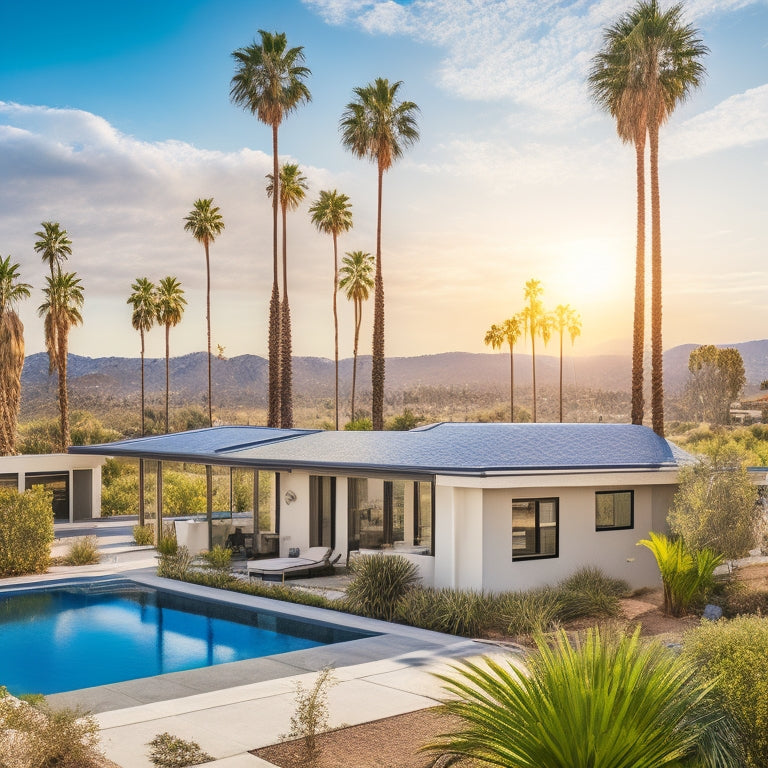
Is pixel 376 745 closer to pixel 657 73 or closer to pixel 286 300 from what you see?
pixel 657 73

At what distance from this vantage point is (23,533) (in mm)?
21156

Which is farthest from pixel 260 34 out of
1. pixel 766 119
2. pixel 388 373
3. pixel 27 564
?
pixel 388 373

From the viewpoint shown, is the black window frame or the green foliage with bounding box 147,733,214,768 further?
the black window frame

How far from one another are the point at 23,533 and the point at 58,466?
37.0 ft

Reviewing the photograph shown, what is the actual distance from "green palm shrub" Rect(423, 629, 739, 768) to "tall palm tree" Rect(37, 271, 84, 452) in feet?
123

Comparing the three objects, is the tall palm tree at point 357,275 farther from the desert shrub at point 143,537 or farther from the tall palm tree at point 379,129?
the desert shrub at point 143,537

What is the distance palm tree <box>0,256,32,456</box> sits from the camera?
126 ft

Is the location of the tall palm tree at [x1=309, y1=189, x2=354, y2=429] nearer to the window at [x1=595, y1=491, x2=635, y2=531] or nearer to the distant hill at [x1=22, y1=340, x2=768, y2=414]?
the window at [x1=595, y1=491, x2=635, y2=531]

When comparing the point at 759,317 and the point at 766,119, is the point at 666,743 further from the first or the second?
the point at 759,317

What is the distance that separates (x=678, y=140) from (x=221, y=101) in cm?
1994

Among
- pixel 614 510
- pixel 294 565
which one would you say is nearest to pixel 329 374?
pixel 294 565

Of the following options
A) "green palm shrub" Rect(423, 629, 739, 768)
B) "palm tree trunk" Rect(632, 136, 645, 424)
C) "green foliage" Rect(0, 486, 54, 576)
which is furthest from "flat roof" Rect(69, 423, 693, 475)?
"green palm shrub" Rect(423, 629, 739, 768)

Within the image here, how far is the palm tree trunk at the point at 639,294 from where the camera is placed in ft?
90.9

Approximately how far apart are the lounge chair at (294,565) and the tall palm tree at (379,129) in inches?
693
